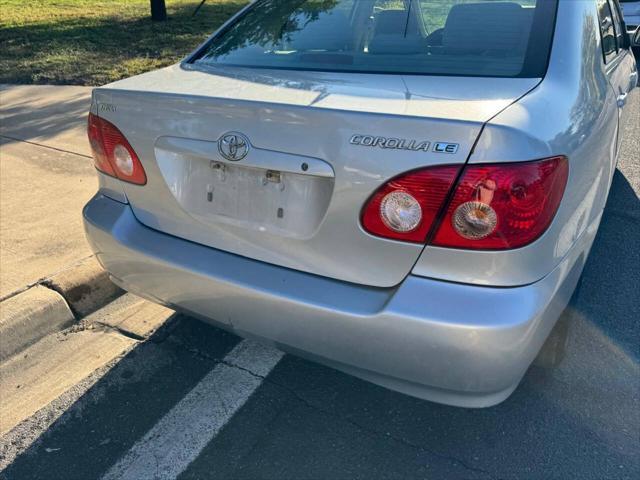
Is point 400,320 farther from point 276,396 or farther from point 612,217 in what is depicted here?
point 612,217

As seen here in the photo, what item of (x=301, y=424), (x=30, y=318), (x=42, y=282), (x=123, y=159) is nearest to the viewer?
(x=123, y=159)

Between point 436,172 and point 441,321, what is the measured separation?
0.44 meters

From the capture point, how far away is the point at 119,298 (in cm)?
335

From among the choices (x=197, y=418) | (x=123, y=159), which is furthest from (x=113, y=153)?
(x=197, y=418)

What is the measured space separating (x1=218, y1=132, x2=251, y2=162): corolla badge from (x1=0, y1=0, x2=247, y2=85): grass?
21.1 ft

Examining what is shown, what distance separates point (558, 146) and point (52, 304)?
8.39ft

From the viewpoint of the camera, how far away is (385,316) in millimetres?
1773

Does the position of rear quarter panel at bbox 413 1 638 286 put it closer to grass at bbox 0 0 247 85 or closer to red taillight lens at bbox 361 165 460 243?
red taillight lens at bbox 361 165 460 243

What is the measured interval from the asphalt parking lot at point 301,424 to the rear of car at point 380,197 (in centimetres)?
48

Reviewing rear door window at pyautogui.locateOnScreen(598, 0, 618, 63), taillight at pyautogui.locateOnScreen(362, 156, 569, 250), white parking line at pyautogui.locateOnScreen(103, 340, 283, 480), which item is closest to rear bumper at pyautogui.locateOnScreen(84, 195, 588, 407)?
taillight at pyautogui.locateOnScreen(362, 156, 569, 250)

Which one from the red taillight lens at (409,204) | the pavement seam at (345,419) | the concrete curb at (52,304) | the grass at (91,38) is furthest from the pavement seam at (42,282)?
the grass at (91,38)

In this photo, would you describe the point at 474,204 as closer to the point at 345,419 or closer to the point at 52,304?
the point at 345,419

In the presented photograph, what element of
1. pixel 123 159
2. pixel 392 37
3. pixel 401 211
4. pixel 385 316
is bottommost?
pixel 385 316

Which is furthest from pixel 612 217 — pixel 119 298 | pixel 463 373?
pixel 119 298
